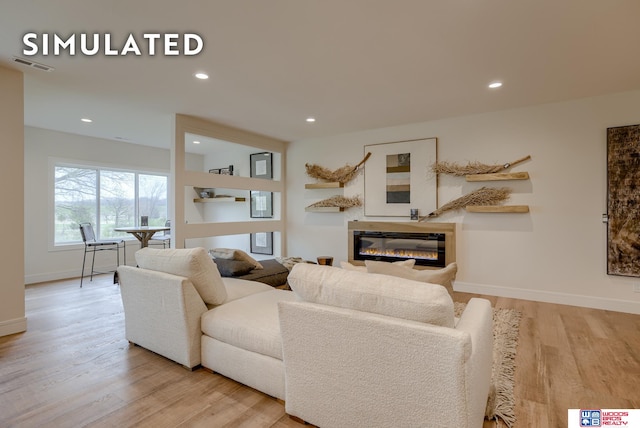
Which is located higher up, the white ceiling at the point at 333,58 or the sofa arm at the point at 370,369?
the white ceiling at the point at 333,58

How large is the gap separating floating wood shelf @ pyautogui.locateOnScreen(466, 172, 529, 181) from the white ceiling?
839 millimetres

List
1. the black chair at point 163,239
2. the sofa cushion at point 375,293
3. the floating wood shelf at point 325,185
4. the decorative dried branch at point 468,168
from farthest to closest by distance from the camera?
the black chair at point 163,239, the floating wood shelf at point 325,185, the decorative dried branch at point 468,168, the sofa cushion at point 375,293

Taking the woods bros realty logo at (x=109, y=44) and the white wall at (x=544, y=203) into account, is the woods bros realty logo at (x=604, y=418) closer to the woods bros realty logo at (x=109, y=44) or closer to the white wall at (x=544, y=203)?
the white wall at (x=544, y=203)

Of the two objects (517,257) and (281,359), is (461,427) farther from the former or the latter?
(517,257)

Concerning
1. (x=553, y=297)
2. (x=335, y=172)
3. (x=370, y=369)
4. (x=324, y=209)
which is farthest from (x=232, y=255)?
(x=553, y=297)

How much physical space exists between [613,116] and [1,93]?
6106 millimetres

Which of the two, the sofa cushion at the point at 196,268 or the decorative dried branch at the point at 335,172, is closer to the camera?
the sofa cushion at the point at 196,268

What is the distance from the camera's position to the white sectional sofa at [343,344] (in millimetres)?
1212

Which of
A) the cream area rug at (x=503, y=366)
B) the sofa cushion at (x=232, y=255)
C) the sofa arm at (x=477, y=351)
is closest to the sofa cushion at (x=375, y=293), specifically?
the sofa arm at (x=477, y=351)

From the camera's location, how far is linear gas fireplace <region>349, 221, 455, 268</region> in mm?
4410

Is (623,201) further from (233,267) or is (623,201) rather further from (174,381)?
(174,381)

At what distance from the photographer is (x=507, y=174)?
155 inches

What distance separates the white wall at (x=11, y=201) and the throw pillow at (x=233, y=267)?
1.79 m

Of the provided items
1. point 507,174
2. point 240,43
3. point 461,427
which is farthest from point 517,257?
point 240,43
